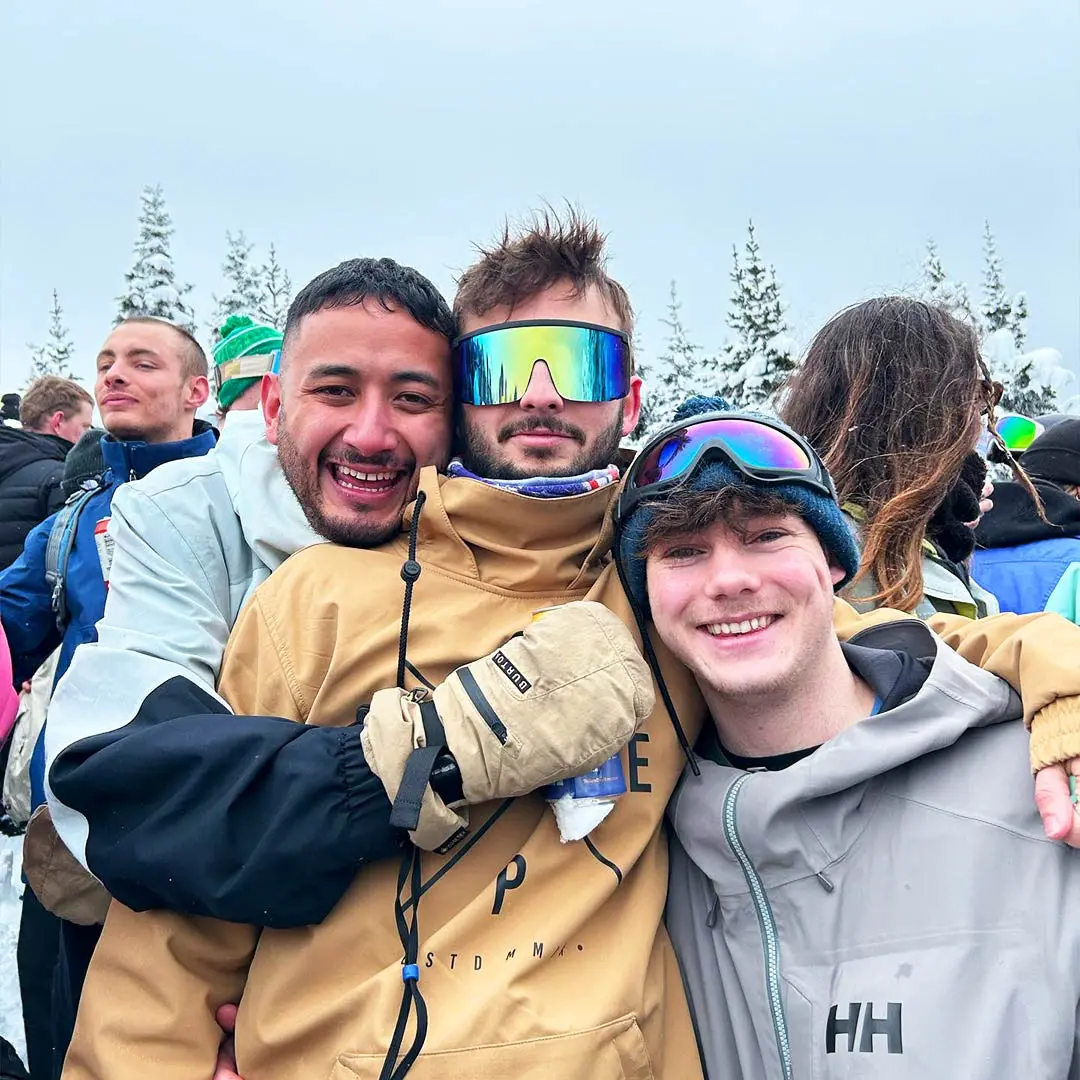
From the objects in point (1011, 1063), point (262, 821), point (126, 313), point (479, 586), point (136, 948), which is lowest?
point (1011, 1063)

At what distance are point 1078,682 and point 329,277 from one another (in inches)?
92.4

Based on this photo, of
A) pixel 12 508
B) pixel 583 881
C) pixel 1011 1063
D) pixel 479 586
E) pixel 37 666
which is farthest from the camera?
pixel 12 508

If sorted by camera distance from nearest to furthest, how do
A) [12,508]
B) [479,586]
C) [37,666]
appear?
1. [479,586]
2. [37,666]
3. [12,508]

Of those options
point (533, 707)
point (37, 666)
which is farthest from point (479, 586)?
point (37, 666)

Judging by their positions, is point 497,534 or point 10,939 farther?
point 10,939

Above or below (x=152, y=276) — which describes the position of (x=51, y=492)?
below

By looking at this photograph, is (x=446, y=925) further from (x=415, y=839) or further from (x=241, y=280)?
→ (x=241, y=280)

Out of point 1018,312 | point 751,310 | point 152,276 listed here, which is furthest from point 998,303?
point 152,276

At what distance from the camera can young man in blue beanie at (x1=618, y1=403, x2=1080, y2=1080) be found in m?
1.84

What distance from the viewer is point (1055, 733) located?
6.25 feet

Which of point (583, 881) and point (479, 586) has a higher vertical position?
point (479, 586)

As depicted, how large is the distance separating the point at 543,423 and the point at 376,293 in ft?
2.20

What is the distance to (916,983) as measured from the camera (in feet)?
6.17

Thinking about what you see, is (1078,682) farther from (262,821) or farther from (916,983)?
(262,821)
